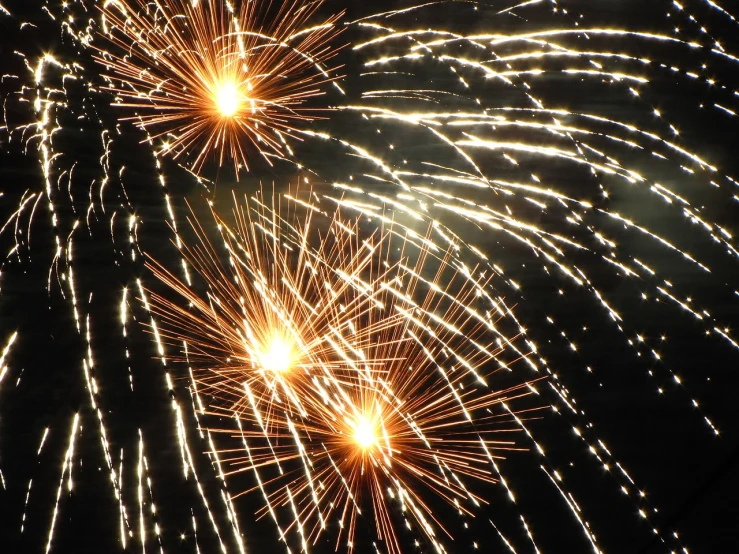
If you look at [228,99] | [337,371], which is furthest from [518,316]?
[228,99]

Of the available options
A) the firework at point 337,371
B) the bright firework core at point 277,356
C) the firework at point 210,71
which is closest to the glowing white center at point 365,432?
the firework at point 337,371

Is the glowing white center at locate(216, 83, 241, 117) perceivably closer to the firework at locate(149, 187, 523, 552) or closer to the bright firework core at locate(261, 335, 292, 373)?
the firework at locate(149, 187, 523, 552)

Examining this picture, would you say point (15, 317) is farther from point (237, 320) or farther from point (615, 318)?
point (615, 318)

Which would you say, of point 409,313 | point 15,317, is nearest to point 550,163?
point 409,313

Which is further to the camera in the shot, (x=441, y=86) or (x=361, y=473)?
(x=441, y=86)

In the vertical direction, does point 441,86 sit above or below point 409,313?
above

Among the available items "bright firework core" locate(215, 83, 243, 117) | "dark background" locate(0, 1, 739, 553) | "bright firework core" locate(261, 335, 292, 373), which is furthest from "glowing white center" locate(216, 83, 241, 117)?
"bright firework core" locate(261, 335, 292, 373)

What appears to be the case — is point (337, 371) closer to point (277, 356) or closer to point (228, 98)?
point (277, 356)
